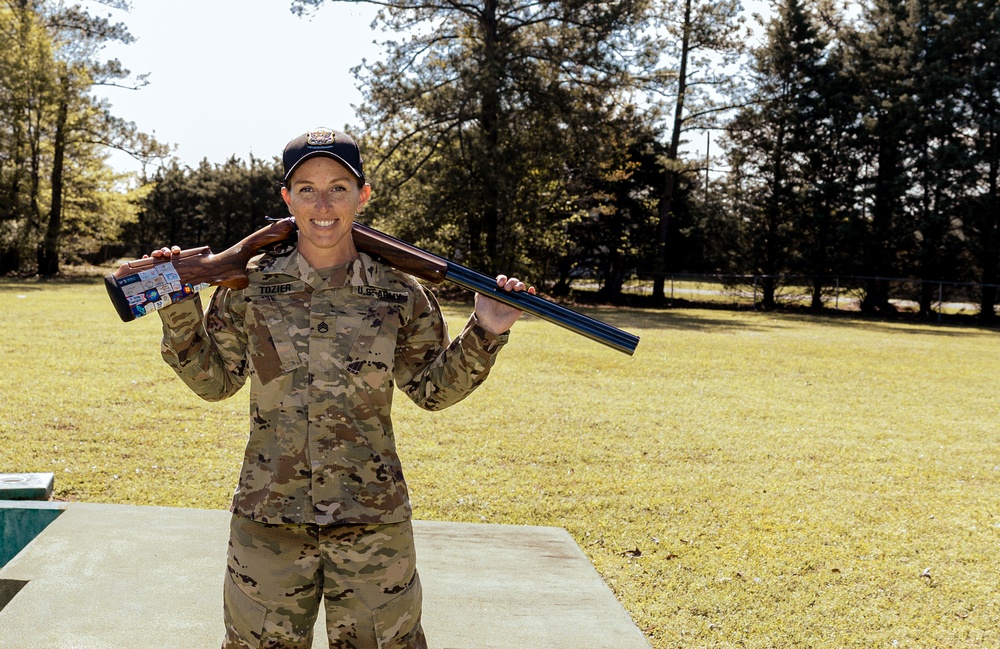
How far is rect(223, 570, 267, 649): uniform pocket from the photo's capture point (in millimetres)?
2316

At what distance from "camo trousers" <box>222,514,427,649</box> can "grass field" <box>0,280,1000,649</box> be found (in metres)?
1.93

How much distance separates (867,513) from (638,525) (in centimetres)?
180

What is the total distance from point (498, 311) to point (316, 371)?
583mm

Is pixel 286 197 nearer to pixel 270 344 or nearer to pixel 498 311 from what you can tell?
pixel 270 344

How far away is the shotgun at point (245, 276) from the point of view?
2.35 meters

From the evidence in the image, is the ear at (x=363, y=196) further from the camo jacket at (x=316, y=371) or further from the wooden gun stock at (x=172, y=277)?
the wooden gun stock at (x=172, y=277)

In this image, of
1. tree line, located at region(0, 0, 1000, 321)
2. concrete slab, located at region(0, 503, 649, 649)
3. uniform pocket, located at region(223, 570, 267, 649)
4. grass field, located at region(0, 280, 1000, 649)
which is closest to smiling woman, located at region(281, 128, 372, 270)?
uniform pocket, located at region(223, 570, 267, 649)

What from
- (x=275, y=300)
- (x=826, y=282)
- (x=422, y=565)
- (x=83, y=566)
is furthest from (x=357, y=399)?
(x=826, y=282)

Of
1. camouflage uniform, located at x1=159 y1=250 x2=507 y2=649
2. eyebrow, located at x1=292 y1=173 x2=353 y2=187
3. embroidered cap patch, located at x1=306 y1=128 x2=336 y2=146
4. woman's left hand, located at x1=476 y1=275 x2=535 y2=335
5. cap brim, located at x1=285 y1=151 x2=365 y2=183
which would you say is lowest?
camouflage uniform, located at x1=159 y1=250 x2=507 y2=649

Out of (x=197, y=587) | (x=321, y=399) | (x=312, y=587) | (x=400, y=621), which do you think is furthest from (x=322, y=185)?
(x=197, y=587)

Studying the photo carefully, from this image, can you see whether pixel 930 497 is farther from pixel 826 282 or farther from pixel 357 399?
pixel 826 282

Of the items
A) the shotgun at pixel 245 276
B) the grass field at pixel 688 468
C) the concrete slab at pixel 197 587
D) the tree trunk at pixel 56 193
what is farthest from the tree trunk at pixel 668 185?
the shotgun at pixel 245 276

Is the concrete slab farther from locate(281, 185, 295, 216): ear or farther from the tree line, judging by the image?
the tree line

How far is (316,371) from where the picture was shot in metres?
2.41
